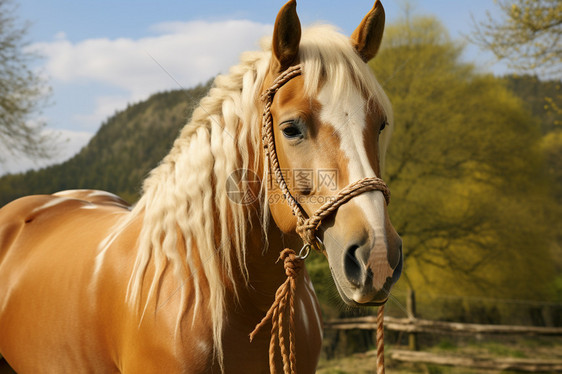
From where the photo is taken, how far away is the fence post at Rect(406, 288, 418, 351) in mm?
10648

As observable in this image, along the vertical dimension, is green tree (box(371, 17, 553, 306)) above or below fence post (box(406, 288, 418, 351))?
above

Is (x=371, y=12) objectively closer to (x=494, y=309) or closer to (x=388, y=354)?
(x=388, y=354)

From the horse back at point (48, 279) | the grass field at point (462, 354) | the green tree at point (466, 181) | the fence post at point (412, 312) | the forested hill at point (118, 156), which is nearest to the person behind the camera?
the horse back at point (48, 279)

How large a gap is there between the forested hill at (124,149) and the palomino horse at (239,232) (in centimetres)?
806

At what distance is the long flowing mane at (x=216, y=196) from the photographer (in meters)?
1.75

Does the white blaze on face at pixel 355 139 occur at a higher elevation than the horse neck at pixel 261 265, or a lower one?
higher

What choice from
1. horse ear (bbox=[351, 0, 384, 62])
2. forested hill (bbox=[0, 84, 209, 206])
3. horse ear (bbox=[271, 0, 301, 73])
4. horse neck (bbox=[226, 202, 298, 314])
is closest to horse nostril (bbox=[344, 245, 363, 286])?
horse neck (bbox=[226, 202, 298, 314])

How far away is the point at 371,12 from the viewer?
6.04 feet

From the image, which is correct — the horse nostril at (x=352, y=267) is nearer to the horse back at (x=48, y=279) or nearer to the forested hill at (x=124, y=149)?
the horse back at (x=48, y=279)


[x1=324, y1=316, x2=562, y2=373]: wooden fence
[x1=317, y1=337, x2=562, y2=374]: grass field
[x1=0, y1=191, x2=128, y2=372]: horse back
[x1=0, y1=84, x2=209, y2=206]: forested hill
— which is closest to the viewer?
[x1=0, y1=191, x2=128, y2=372]: horse back

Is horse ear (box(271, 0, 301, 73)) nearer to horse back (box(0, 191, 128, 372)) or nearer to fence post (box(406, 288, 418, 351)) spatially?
horse back (box(0, 191, 128, 372))

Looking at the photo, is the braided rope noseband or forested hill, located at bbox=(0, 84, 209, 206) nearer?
the braided rope noseband

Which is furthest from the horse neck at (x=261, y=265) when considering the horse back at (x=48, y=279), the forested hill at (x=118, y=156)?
the forested hill at (x=118, y=156)

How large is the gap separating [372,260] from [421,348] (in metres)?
11.0
